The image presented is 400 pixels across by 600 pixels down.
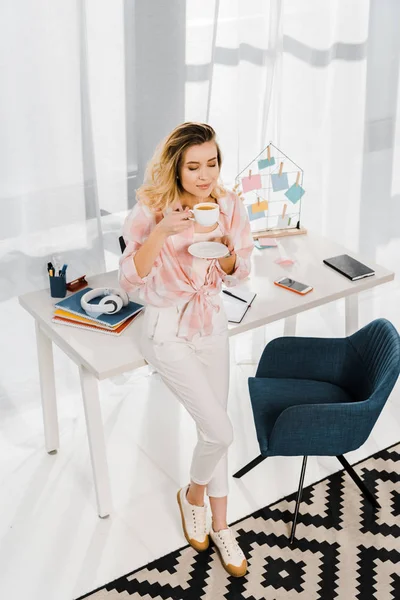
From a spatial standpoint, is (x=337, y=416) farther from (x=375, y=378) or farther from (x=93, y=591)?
(x=93, y=591)

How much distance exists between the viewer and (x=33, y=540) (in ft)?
8.34

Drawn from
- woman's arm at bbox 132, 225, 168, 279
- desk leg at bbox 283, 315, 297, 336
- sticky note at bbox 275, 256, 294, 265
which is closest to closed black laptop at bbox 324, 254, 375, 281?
sticky note at bbox 275, 256, 294, 265

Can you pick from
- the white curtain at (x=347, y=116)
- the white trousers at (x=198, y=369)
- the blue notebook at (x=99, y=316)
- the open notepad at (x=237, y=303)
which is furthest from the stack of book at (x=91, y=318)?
the white curtain at (x=347, y=116)

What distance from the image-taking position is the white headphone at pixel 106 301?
2.51m

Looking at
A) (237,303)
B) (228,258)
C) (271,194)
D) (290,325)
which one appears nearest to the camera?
A: (228,258)

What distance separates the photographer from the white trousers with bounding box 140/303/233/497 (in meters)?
2.30

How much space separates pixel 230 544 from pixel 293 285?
877mm

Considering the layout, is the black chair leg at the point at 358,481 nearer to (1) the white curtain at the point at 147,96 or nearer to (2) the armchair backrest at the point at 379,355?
(2) the armchair backrest at the point at 379,355

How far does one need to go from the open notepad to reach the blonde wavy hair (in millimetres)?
455

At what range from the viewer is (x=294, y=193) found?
310cm

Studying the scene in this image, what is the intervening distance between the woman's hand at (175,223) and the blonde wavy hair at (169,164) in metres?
0.11

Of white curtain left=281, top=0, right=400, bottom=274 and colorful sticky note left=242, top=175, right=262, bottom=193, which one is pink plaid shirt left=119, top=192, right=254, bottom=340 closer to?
colorful sticky note left=242, top=175, right=262, bottom=193

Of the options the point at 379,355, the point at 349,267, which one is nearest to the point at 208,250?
the point at 379,355

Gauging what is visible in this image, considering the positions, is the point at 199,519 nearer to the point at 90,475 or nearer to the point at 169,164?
the point at 90,475
